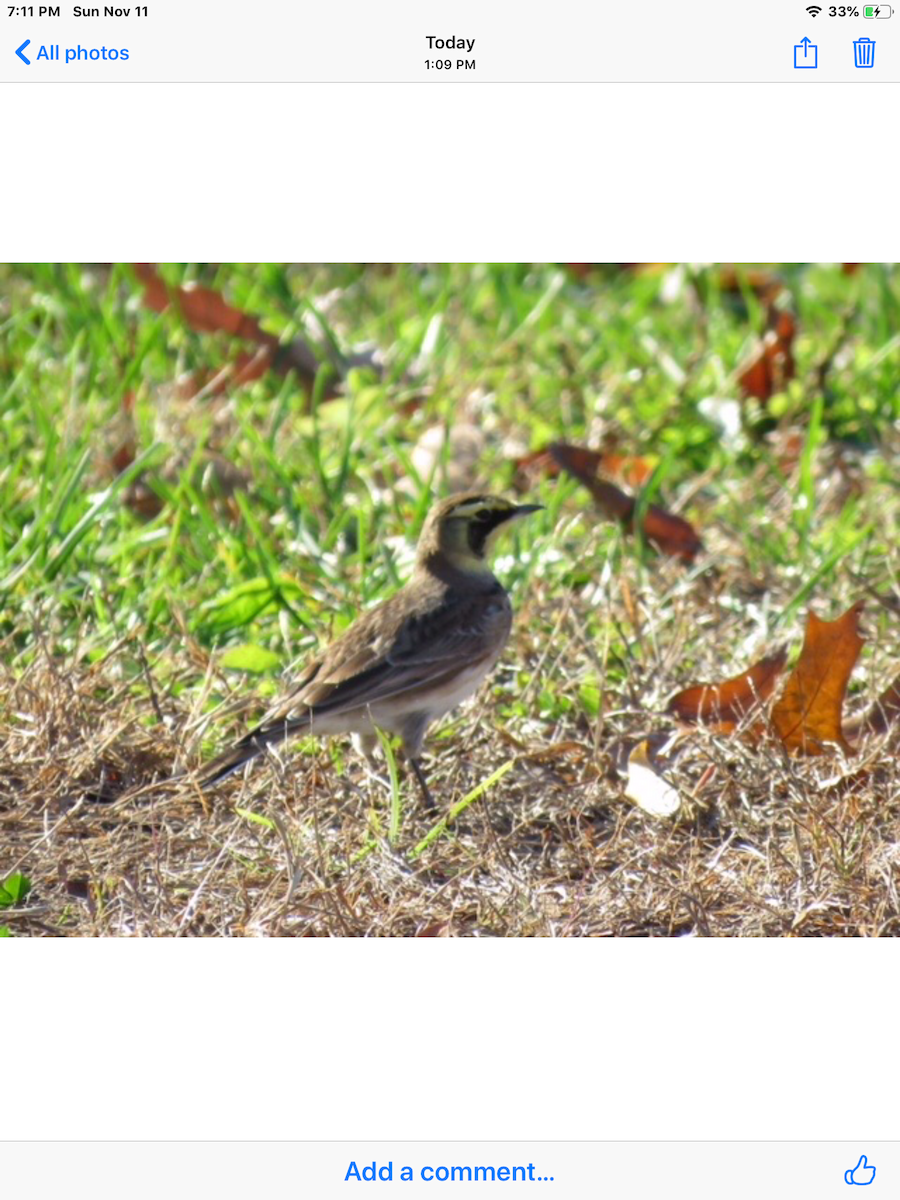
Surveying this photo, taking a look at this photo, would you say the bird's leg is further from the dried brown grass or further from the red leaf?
the red leaf

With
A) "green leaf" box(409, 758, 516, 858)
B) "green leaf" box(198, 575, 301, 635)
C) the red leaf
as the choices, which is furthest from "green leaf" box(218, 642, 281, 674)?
the red leaf

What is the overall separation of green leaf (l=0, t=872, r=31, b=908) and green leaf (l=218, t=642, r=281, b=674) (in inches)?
48.9

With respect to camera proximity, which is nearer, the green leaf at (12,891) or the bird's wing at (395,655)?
the green leaf at (12,891)

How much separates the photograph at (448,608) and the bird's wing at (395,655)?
0.04 ft

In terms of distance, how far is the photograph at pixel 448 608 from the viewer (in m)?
4.31

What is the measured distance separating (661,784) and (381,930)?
0.96m

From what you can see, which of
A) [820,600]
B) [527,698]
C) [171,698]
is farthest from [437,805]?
[820,600]

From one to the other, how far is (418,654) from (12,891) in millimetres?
1408

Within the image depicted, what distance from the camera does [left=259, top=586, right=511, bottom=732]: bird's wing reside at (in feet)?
15.8

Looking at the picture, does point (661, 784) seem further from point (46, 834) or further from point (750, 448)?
point (750, 448)
